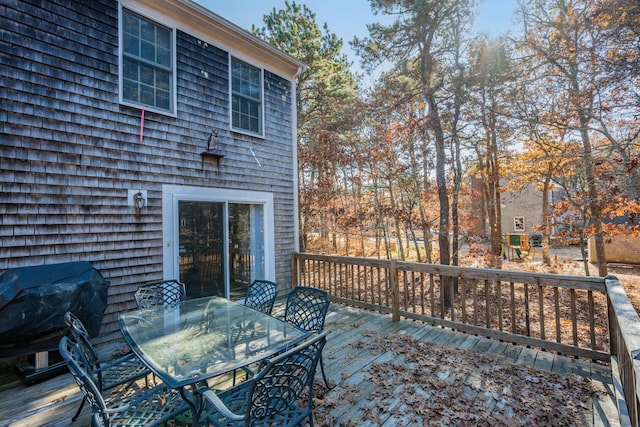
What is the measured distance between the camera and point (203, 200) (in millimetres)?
4727

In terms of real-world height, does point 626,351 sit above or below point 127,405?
above

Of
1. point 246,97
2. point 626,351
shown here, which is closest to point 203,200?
point 246,97

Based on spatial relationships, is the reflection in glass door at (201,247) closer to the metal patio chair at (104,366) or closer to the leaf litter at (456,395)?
the metal patio chair at (104,366)

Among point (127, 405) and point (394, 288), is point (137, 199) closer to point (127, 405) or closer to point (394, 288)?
point (127, 405)

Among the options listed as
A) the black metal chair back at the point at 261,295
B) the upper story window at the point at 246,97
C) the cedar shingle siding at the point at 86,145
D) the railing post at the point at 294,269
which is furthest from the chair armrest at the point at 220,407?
the upper story window at the point at 246,97

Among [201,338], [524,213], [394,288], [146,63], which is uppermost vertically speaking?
[146,63]

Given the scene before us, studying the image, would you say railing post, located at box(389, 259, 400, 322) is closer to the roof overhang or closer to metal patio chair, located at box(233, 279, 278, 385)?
metal patio chair, located at box(233, 279, 278, 385)

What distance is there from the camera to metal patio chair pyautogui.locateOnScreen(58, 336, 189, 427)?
1.51 m

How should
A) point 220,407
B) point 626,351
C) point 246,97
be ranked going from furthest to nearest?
point 246,97, point 626,351, point 220,407

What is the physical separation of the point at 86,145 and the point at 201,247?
2.00 m

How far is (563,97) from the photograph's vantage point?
6.36 metres

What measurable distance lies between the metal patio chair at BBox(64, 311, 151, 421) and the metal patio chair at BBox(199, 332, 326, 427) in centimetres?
73

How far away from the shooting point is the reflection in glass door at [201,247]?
4508 millimetres

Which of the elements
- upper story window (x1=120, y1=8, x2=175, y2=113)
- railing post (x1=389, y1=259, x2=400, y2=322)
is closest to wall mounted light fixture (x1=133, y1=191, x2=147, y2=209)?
upper story window (x1=120, y1=8, x2=175, y2=113)
